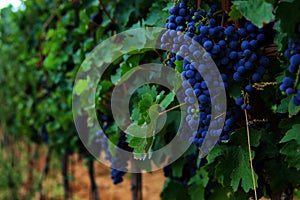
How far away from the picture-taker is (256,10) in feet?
3.56

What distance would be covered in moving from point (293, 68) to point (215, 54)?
0.25 meters

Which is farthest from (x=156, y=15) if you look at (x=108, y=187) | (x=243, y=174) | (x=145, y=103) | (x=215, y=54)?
(x=108, y=187)

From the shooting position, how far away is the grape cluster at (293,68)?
108cm

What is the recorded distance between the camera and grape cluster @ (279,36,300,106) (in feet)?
3.53

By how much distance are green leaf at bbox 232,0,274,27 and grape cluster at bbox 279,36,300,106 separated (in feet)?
0.29

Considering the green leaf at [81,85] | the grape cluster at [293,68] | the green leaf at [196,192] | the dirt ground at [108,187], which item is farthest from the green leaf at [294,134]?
the dirt ground at [108,187]

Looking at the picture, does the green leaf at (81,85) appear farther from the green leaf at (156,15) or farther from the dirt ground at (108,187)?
the dirt ground at (108,187)

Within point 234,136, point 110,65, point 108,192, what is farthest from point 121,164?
point 108,192

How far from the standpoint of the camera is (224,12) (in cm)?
140

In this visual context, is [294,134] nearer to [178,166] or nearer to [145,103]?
[145,103]

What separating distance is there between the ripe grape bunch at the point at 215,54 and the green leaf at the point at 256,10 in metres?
0.17

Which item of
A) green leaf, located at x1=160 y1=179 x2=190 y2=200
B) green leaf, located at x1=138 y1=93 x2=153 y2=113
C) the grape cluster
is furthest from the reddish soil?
the grape cluster

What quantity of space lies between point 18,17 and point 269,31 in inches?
156

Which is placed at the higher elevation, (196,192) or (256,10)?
(256,10)
